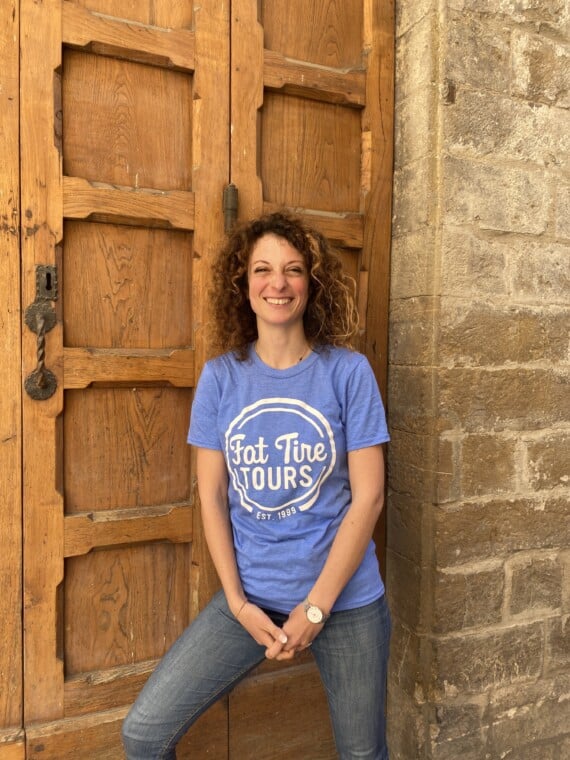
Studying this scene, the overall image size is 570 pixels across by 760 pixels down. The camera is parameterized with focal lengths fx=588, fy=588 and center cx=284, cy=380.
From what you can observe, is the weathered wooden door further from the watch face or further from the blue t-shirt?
the watch face

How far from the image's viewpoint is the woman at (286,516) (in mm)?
1497

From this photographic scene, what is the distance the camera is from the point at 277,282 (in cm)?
156

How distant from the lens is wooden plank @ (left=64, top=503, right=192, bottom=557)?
179 centimetres

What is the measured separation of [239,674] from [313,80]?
1.87 meters

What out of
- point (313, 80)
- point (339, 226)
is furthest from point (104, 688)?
point (313, 80)

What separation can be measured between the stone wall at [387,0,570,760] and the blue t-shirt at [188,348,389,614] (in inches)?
20.5

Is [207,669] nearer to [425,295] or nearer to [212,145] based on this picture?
[425,295]

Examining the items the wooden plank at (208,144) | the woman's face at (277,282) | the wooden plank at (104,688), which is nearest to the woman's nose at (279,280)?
the woman's face at (277,282)

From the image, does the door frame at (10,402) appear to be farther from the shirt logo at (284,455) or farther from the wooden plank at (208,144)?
the shirt logo at (284,455)

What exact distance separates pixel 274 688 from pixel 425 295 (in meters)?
1.46

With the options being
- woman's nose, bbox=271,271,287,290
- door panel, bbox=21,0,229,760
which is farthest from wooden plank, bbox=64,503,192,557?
woman's nose, bbox=271,271,287,290

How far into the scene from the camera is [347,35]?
6.80ft

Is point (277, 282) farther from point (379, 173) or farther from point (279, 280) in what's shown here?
point (379, 173)

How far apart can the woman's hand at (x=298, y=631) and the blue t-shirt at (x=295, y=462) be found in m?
0.05
